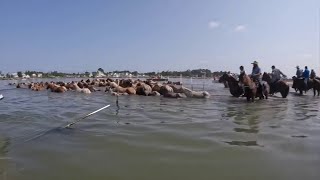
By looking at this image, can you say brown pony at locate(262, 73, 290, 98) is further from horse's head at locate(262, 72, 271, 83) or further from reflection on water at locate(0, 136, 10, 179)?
reflection on water at locate(0, 136, 10, 179)

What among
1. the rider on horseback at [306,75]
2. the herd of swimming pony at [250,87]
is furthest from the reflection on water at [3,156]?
the rider on horseback at [306,75]

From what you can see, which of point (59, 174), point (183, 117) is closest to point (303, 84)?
point (183, 117)

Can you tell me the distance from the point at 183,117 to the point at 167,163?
5514mm

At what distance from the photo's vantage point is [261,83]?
19453mm

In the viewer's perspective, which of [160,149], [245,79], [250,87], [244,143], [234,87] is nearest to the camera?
[160,149]

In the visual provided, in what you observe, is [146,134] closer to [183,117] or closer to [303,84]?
[183,117]

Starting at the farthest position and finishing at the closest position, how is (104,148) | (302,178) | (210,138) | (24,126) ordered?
(24,126) → (210,138) → (104,148) → (302,178)

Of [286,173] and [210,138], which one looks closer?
[286,173]

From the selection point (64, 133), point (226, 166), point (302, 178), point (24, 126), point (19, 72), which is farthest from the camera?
point (19, 72)

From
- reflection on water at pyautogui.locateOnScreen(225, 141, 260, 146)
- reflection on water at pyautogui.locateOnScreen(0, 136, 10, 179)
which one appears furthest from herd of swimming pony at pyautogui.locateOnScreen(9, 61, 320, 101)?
reflection on water at pyautogui.locateOnScreen(225, 141, 260, 146)

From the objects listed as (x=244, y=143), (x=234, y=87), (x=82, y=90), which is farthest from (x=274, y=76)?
(x=244, y=143)

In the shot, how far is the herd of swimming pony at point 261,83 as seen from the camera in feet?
59.8

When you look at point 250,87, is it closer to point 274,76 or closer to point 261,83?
point 261,83

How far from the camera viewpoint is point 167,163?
5.92m
